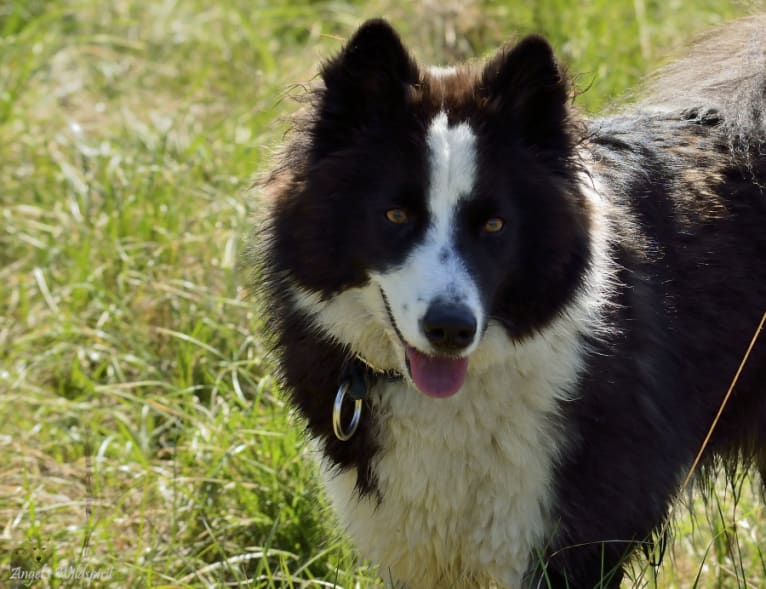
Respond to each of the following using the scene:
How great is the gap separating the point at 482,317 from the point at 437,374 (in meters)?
0.22

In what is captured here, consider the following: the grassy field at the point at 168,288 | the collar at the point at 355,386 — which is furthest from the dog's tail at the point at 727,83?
the collar at the point at 355,386

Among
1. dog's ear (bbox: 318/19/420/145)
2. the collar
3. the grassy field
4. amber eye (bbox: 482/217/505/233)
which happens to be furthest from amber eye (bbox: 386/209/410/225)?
the grassy field

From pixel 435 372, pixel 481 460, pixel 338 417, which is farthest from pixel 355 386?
pixel 481 460

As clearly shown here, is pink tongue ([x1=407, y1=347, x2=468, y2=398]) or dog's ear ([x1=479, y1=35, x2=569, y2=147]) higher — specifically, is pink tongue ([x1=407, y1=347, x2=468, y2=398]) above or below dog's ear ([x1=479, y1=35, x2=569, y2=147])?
below

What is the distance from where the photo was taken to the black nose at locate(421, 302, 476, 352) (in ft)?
8.65

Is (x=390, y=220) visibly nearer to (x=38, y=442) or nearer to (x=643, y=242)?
(x=643, y=242)

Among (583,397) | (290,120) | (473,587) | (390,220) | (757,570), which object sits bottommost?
(757,570)

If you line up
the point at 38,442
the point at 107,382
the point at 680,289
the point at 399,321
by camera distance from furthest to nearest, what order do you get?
1. the point at 107,382
2. the point at 38,442
3. the point at 680,289
4. the point at 399,321

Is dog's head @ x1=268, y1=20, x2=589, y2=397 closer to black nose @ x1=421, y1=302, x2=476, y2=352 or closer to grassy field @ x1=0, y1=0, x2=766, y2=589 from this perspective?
black nose @ x1=421, y1=302, x2=476, y2=352

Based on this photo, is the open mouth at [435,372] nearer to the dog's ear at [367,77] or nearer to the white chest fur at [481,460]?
the white chest fur at [481,460]

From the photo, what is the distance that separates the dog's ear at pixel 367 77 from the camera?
9.54 ft

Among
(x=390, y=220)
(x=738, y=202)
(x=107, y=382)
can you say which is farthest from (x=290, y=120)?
(x=107, y=382)

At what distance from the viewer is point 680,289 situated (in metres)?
3.20

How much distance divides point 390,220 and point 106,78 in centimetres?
476
